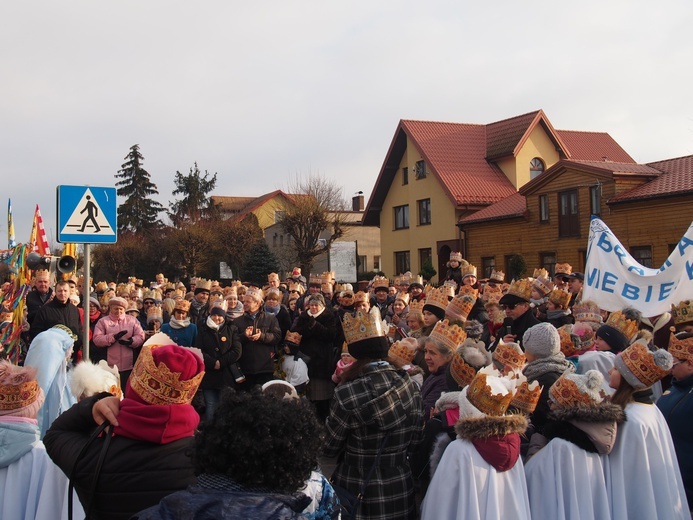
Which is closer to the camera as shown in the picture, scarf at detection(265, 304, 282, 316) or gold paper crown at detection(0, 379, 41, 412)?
gold paper crown at detection(0, 379, 41, 412)

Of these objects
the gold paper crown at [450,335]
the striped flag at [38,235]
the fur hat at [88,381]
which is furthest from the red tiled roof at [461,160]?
the fur hat at [88,381]

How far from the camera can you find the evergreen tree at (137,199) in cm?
6038

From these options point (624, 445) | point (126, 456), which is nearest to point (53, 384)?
point (126, 456)

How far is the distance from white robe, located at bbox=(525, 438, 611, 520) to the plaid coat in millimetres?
799

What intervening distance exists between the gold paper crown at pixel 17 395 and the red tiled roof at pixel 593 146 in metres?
41.8

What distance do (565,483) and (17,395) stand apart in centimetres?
321

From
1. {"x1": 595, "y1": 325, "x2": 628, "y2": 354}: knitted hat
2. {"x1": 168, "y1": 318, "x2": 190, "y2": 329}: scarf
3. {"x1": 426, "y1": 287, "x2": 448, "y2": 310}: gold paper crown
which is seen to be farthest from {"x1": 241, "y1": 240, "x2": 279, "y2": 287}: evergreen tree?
{"x1": 595, "y1": 325, "x2": 628, "y2": 354}: knitted hat

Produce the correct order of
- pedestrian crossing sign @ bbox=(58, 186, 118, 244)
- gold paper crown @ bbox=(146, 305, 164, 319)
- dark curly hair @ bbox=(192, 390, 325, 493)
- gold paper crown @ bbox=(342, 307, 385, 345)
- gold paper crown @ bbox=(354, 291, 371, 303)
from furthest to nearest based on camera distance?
gold paper crown @ bbox=(146, 305, 164, 319), gold paper crown @ bbox=(354, 291, 371, 303), pedestrian crossing sign @ bbox=(58, 186, 118, 244), gold paper crown @ bbox=(342, 307, 385, 345), dark curly hair @ bbox=(192, 390, 325, 493)

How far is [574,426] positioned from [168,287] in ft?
47.3

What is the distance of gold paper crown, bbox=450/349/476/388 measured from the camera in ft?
15.6

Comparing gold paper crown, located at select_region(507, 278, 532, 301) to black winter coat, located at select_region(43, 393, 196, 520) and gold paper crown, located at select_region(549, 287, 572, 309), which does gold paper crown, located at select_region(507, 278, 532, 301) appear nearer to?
gold paper crown, located at select_region(549, 287, 572, 309)

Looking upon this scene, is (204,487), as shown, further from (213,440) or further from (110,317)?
(110,317)

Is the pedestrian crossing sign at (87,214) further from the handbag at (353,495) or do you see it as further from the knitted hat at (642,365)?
the knitted hat at (642,365)

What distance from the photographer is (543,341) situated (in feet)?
16.1
